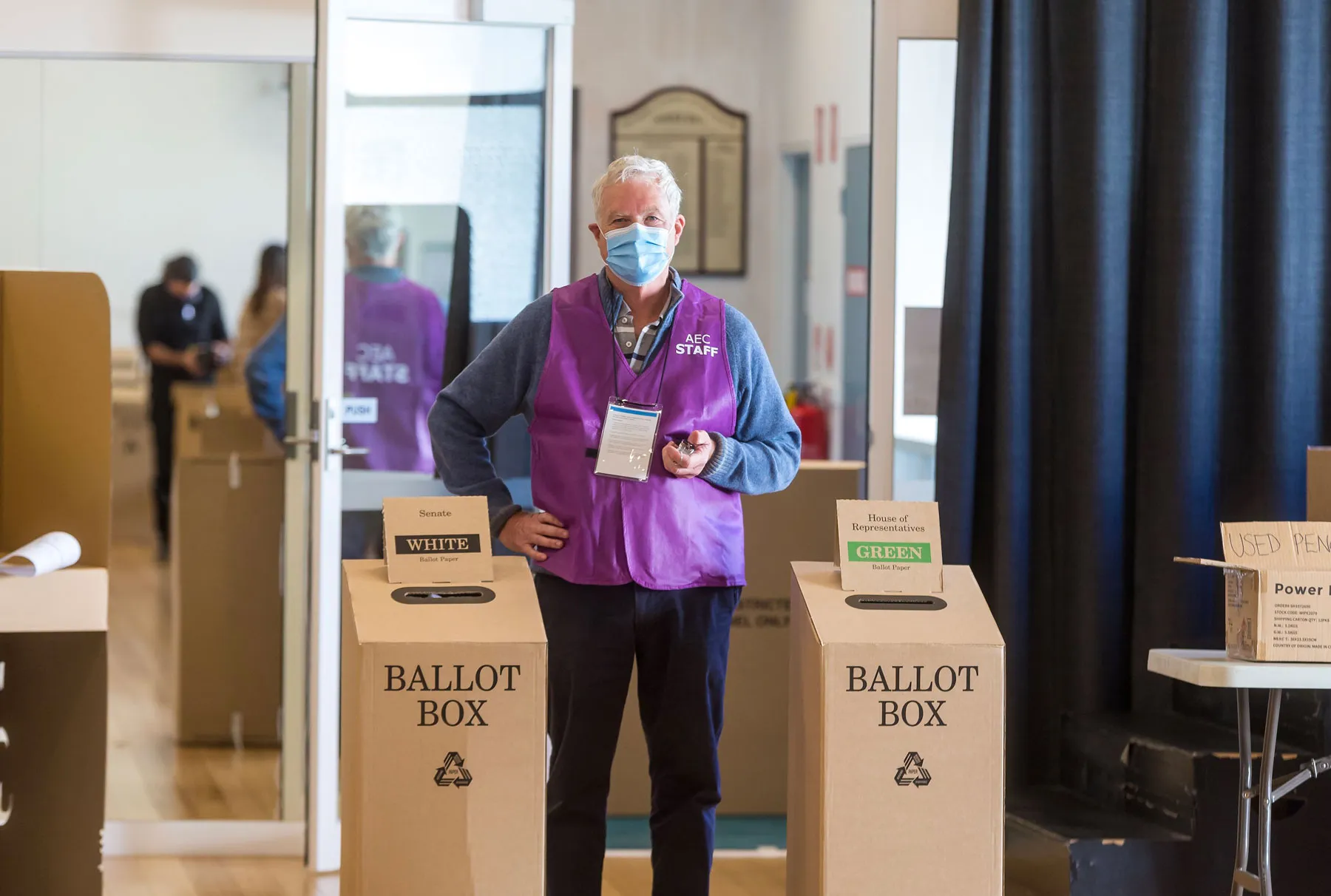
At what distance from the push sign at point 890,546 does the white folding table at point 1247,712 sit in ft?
2.00

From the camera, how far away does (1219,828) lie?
271cm

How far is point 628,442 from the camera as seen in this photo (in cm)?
219

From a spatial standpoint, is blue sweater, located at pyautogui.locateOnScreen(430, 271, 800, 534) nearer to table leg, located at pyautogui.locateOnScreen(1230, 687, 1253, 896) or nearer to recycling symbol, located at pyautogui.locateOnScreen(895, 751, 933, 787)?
recycling symbol, located at pyautogui.locateOnScreen(895, 751, 933, 787)

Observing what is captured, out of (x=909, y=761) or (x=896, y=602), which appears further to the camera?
(x=896, y=602)

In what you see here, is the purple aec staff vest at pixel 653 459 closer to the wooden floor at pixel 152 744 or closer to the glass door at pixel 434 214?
the glass door at pixel 434 214

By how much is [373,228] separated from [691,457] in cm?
164

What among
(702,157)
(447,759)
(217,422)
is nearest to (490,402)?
(447,759)

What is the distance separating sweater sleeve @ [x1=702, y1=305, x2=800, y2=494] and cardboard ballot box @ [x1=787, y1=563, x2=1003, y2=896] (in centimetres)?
34

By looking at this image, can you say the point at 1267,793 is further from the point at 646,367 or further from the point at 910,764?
the point at 646,367

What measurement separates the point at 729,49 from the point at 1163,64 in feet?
12.1

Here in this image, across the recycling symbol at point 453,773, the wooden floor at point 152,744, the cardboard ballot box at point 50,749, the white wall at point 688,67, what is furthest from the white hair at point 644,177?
the white wall at point 688,67

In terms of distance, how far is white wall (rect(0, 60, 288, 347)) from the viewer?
3.30m

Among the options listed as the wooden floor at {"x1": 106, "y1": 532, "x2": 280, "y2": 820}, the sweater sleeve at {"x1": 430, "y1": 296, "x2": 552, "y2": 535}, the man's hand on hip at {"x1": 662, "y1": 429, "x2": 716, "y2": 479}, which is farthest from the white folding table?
the wooden floor at {"x1": 106, "y1": 532, "x2": 280, "y2": 820}

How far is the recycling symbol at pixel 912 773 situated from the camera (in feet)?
6.51
